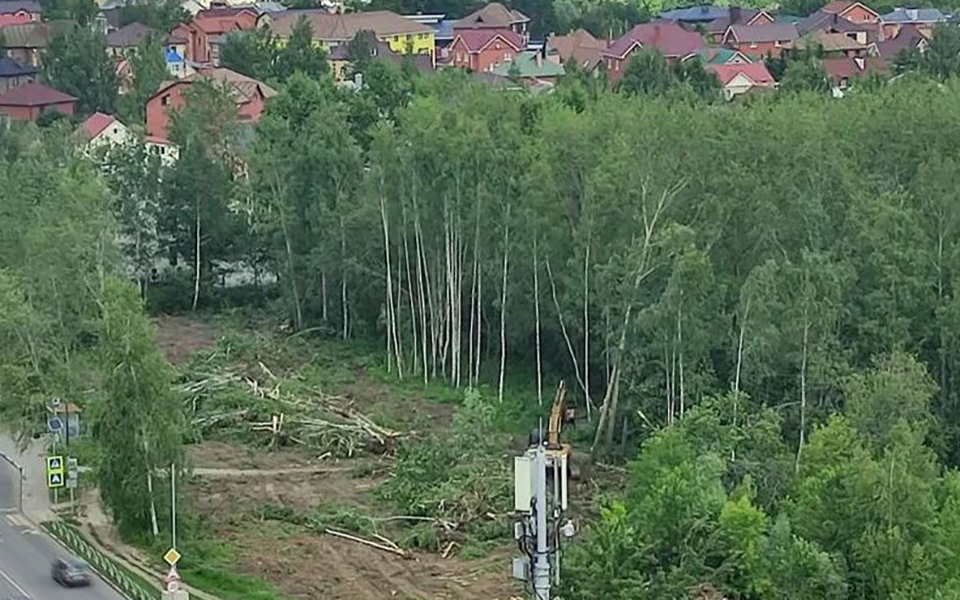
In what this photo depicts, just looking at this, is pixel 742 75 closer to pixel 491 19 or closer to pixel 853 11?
pixel 853 11

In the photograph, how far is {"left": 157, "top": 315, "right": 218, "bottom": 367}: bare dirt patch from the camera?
128 ft

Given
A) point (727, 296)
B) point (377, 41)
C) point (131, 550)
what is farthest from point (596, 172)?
point (377, 41)

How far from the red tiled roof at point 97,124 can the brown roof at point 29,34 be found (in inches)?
799

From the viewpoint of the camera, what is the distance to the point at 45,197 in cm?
3697

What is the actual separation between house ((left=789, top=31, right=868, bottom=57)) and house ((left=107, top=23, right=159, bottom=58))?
2855cm

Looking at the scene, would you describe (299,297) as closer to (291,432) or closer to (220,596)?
(291,432)

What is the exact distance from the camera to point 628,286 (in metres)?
30.8

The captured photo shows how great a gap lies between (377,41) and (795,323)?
53.9 meters

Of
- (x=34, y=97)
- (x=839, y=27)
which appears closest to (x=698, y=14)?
(x=839, y=27)

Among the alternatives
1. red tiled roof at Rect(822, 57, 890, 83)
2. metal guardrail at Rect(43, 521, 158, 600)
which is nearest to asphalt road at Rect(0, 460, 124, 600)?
metal guardrail at Rect(43, 521, 158, 600)

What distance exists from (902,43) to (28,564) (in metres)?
58.2

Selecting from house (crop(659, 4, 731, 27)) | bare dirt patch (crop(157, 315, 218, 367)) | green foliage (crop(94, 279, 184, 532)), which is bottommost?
bare dirt patch (crop(157, 315, 218, 367))

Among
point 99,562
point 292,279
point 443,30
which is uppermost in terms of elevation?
point 99,562

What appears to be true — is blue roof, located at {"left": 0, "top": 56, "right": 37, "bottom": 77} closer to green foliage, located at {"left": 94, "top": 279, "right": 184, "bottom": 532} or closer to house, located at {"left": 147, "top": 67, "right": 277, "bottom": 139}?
house, located at {"left": 147, "top": 67, "right": 277, "bottom": 139}
